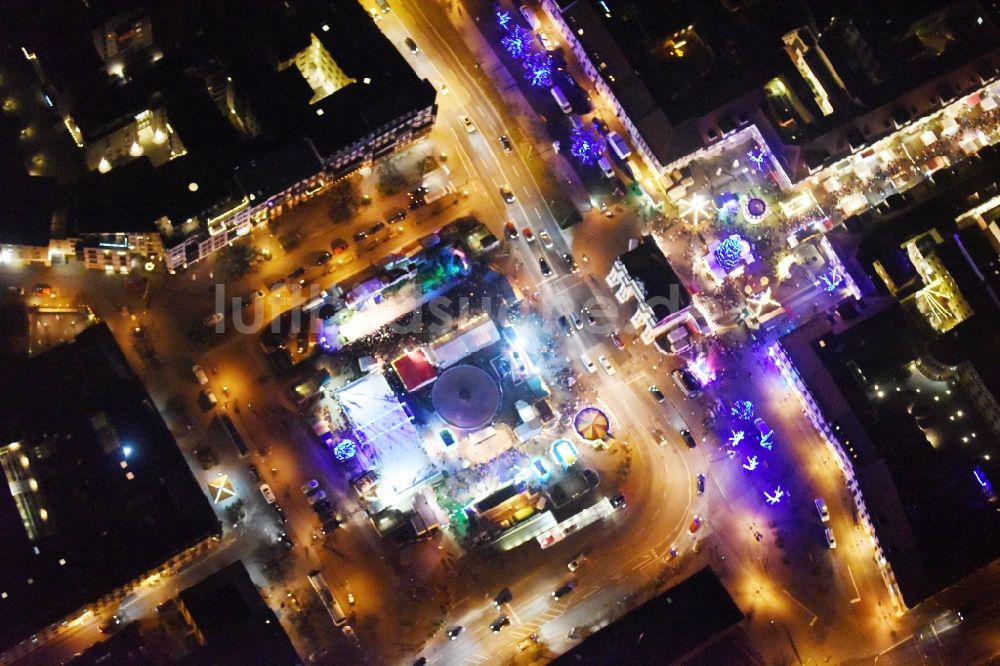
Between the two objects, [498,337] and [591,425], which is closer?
[591,425]

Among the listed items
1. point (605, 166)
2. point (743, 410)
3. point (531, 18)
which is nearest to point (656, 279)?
point (605, 166)

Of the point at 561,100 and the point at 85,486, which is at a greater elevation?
the point at 561,100

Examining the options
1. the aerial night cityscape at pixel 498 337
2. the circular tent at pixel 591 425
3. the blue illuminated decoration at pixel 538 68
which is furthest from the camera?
the blue illuminated decoration at pixel 538 68

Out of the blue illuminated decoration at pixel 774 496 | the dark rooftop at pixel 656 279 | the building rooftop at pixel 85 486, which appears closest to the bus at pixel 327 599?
the building rooftop at pixel 85 486

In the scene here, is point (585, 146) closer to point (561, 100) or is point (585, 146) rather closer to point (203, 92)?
point (561, 100)

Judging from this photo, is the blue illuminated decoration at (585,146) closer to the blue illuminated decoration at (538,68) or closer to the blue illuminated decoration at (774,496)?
the blue illuminated decoration at (538,68)
